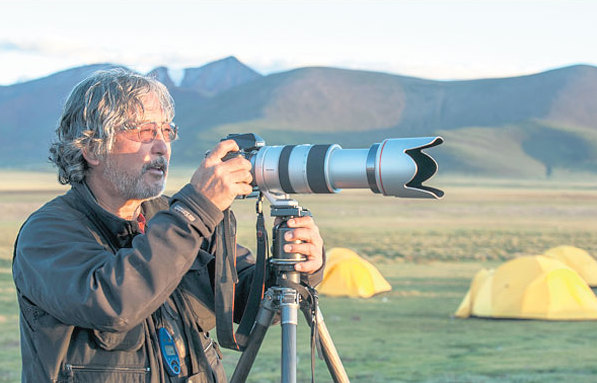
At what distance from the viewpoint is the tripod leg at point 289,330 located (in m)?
2.49

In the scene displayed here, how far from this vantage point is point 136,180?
2512 millimetres

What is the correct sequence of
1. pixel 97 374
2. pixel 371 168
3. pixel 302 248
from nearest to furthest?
pixel 97 374, pixel 371 168, pixel 302 248

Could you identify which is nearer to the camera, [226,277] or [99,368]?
[99,368]

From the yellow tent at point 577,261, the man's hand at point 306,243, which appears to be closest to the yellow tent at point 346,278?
Result: the yellow tent at point 577,261

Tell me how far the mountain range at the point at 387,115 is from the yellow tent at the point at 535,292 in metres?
106

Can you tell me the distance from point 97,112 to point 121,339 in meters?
0.68

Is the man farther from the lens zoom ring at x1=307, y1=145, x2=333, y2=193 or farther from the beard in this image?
the lens zoom ring at x1=307, y1=145, x2=333, y2=193

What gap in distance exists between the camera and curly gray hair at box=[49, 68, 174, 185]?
2482mm

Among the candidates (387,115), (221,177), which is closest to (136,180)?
(221,177)

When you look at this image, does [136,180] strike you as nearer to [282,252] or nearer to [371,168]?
[282,252]

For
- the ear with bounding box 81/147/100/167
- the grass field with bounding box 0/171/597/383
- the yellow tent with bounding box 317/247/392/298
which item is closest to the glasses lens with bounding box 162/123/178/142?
the ear with bounding box 81/147/100/167

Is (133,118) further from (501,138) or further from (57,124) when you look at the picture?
(501,138)

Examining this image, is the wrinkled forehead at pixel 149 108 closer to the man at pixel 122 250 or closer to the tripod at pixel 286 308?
the man at pixel 122 250

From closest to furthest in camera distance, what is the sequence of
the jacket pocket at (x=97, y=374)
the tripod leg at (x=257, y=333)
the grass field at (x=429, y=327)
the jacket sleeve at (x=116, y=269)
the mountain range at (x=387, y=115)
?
the jacket sleeve at (x=116, y=269) < the jacket pocket at (x=97, y=374) < the tripod leg at (x=257, y=333) < the grass field at (x=429, y=327) < the mountain range at (x=387, y=115)
